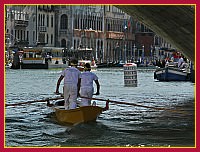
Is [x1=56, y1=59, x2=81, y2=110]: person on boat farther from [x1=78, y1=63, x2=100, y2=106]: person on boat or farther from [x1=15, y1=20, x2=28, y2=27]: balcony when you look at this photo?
[x1=15, y1=20, x2=28, y2=27]: balcony

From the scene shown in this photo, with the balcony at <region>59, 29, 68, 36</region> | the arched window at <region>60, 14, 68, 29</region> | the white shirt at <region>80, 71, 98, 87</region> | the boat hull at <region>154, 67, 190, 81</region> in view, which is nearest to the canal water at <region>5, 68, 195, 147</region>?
the white shirt at <region>80, 71, 98, 87</region>

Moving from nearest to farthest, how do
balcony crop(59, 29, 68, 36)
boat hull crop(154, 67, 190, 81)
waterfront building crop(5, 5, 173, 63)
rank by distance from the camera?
boat hull crop(154, 67, 190, 81), waterfront building crop(5, 5, 173, 63), balcony crop(59, 29, 68, 36)

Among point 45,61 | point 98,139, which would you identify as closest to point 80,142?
point 98,139

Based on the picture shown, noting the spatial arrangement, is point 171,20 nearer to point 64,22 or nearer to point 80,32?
point 64,22

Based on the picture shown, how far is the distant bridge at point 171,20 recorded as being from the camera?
58.8 ft

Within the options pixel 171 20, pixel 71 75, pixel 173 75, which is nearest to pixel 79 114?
pixel 71 75

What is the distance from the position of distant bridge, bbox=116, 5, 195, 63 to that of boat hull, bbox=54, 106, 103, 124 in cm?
263

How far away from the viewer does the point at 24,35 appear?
105125 millimetres

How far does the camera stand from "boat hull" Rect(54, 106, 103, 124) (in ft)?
56.2

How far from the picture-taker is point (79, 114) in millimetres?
17203

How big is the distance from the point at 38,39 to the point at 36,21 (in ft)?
8.00

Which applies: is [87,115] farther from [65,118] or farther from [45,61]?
[45,61]

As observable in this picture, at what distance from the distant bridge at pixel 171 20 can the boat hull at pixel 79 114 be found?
2.63 metres

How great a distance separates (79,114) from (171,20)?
12.9 feet
